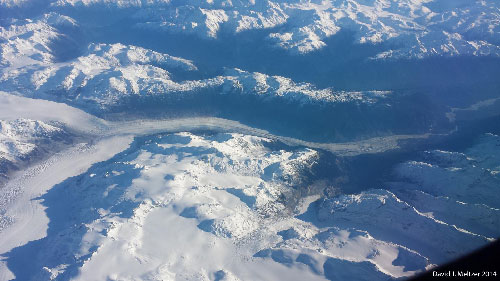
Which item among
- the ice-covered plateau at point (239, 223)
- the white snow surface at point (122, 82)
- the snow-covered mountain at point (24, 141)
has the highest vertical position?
the white snow surface at point (122, 82)

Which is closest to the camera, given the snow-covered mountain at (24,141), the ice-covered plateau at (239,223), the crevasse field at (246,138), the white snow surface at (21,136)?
the ice-covered plateau at (239,223)

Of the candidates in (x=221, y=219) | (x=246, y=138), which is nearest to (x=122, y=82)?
(x=246, y=138)

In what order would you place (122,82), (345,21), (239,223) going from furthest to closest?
(345,21)
(122,82)
(239,223)

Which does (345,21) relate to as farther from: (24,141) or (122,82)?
(24,141)

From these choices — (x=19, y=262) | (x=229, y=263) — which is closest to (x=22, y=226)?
(x=19, y=262)

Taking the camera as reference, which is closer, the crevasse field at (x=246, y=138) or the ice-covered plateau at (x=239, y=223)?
the ice-covered plateau at (x=239, y=223)

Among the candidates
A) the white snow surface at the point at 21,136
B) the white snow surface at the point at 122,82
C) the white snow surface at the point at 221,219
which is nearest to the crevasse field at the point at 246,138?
the white snow surface at the point at 221,219

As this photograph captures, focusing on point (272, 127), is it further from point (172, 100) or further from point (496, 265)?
point (496, 265)

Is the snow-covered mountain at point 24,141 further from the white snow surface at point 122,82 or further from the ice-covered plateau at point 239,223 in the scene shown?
the ice-covered plateau at point 239,223
